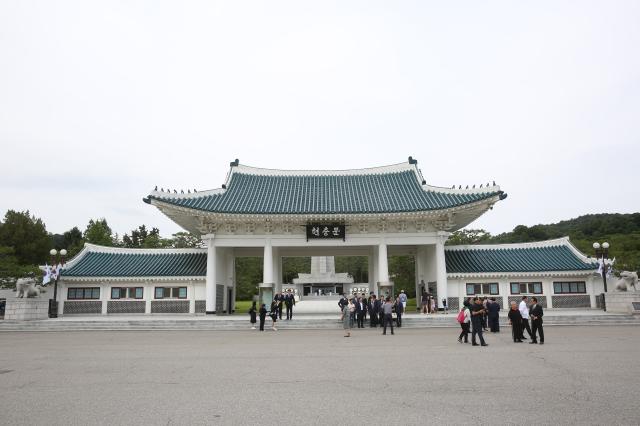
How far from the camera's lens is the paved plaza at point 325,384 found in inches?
241

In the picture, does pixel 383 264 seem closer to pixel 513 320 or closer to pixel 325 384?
pixel 513 320

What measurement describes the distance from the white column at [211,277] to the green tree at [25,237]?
33.9 metres

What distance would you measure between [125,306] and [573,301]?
2698 cm

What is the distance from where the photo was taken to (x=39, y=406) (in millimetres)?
6734

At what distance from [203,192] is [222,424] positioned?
23965 millimetres

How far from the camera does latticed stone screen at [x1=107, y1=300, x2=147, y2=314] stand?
2802 cm

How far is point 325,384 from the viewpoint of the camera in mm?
8094

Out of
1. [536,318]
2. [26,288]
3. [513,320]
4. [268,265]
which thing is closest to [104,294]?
[26,288]

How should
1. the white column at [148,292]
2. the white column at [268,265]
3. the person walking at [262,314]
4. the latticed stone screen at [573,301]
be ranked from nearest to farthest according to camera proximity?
the person walking at [262,314], the white column at [268,265], the latticed stone screen at [573,301], the white column at [148,292]

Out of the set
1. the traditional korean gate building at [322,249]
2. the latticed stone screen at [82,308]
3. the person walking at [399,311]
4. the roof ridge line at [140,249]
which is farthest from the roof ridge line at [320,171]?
the person walking at [399,311]

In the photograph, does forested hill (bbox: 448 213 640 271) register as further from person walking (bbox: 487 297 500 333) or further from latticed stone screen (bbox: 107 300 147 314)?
latticed stone screen (bbox: 107 300 147 314)

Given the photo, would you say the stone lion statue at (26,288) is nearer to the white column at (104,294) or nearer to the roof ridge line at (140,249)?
the white column at (104,294)

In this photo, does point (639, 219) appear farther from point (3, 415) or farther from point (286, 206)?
point (3, 415)

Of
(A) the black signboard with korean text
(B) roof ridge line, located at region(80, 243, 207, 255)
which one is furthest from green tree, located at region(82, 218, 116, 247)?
(A) the black signboard with korean text
